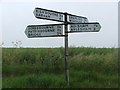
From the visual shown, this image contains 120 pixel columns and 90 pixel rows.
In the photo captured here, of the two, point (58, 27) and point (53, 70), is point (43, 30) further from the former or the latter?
point (53, 70)

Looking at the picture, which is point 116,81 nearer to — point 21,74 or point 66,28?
point 66,28

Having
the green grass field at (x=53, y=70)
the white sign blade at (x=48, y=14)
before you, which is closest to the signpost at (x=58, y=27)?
the white sign blade at (x=48, y=14)

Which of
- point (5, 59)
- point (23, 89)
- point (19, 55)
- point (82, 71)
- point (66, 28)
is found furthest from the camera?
point (19, 55)

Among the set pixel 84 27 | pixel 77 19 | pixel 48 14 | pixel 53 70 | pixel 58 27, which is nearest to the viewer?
pixel 48 14

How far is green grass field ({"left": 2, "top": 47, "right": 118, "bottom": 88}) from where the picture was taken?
27.8 ft

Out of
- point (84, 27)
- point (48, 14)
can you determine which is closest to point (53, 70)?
point (84, 27)

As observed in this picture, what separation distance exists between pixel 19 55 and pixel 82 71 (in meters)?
3.64

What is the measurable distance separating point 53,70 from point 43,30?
77.5 inches

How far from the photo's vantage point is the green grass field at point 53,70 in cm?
848

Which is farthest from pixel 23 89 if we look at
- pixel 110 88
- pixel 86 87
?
pixel 110 88

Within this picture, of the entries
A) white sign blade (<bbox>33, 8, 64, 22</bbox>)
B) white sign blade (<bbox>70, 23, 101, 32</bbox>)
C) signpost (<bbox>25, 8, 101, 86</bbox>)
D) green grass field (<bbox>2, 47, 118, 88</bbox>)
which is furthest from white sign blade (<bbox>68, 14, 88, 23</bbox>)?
green grass field (<bbox>2, 47, 118, 88</bbox>)

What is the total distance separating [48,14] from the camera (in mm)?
8547

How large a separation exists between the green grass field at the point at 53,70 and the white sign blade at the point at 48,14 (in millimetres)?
1511

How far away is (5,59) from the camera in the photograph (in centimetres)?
→ 1215
